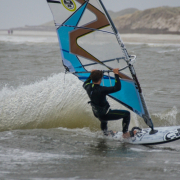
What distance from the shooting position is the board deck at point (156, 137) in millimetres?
4379

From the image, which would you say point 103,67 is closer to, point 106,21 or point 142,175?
point 106,21

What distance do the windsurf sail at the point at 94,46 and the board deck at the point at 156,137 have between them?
0.16 metres

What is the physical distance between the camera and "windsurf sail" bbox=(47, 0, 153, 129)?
438 cm

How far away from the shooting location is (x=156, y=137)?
4.45 metres

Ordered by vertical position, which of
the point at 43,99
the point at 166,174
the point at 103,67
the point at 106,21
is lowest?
the point at 166,174

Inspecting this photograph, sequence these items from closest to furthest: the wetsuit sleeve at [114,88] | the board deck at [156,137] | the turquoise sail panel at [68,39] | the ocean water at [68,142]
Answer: the ocean water at [68,142] < the wetsuit sleeve at [114,88] < the board deck at [156,137] < the turquoise sail panel at [68,39]

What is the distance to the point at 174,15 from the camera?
47500 millimetres

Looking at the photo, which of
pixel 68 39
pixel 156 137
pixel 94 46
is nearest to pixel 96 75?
pixel 94 46

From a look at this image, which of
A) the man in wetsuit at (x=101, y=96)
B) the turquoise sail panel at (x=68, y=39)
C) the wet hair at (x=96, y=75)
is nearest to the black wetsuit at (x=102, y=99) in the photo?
the man in wetsuit at (x=101, y=96)

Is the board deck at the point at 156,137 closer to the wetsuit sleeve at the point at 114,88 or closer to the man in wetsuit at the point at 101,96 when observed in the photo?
the man in wetsuit at the point at 101,96

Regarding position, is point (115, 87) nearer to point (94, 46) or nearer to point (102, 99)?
point (102, 99)

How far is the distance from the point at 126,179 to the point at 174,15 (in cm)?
4801

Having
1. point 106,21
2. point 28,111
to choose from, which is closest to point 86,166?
point 106,21

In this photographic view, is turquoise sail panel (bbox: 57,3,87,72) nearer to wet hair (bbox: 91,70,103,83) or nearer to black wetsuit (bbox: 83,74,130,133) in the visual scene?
black wetsuit (bbox: 83,74,130,133)
